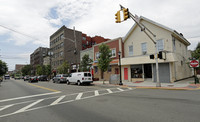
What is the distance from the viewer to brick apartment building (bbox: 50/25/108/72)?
4393 cm

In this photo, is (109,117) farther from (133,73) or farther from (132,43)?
(132,43)

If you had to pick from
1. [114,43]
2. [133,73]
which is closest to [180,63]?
[133,73]

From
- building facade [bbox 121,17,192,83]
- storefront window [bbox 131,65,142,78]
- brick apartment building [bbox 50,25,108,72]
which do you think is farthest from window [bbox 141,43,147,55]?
brick apartment building [bbox 50,25,108,72]

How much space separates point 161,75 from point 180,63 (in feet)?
13.7

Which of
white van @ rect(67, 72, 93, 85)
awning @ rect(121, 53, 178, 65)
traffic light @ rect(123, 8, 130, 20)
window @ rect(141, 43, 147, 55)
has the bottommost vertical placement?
white van @ rect(67, 72, 93, 85)

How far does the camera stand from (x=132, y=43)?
20531 mm

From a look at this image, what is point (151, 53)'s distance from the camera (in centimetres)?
1794

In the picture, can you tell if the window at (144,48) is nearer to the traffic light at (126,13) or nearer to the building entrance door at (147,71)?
the building entrance door at (147,71)

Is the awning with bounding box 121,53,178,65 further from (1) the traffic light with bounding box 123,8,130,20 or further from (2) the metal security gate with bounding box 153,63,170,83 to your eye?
(1) the traffic light with bounding box 123,8,130,20

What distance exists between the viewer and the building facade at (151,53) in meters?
15.8

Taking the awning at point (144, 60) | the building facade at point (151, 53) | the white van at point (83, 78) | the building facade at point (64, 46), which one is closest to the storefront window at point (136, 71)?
the building facade at point (151, 53)

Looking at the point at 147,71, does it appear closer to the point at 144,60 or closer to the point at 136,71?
the point at 136,71

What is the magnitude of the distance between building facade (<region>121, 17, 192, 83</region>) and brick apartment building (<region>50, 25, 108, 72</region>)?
23.3 metres

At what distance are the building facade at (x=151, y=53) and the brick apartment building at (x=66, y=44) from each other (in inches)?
918
